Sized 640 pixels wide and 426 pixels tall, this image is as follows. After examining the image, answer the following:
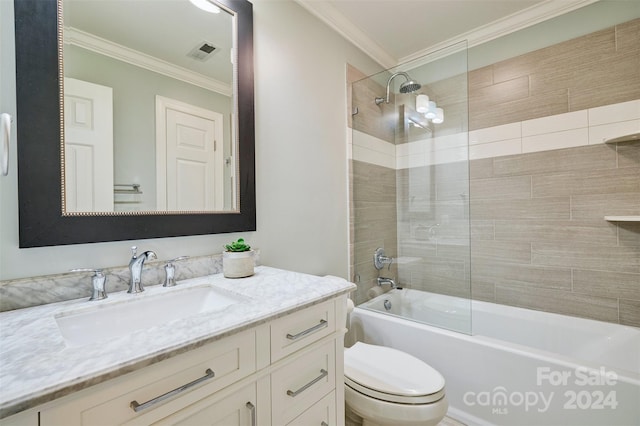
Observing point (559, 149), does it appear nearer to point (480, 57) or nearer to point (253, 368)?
point (480, 57)

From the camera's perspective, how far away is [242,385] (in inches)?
28.4

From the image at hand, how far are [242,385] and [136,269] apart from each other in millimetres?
555

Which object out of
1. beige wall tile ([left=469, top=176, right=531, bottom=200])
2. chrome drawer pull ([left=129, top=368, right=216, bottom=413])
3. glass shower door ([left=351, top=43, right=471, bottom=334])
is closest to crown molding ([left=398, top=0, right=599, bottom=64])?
glass shower door ([left=351, top=43, right=471, bottom=334])

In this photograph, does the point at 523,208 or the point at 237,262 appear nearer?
the point at 237,262

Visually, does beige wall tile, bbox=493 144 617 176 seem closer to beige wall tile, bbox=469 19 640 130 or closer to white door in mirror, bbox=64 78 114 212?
beige wall tile, bbox=469 19 640 130

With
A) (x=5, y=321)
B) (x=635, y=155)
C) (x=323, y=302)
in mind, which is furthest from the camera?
(x=635, y=155)

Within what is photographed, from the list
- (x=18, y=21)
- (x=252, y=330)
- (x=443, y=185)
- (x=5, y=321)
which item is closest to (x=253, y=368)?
(x=252, y=330)

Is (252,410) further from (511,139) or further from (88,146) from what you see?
(511,139)

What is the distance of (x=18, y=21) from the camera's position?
2.75ft

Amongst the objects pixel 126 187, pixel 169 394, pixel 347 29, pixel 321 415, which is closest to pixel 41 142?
pixel 126 187

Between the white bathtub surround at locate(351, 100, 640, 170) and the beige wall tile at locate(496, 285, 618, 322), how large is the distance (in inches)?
38.2

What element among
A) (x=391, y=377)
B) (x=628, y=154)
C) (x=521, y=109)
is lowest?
(x=391, y=377)

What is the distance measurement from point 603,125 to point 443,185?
3.16 ft

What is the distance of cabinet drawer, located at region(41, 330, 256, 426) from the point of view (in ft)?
1.64
